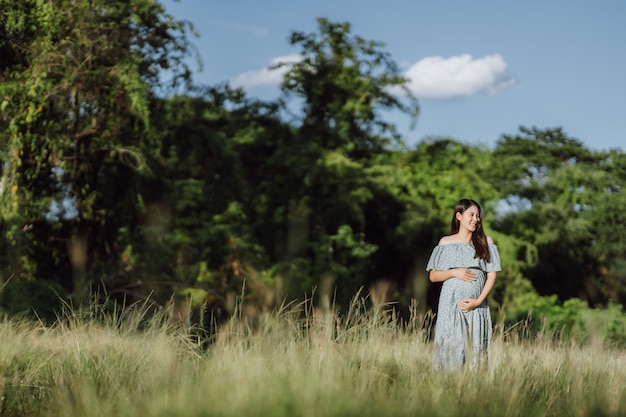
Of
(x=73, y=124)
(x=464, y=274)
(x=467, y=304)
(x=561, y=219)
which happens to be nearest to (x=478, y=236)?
(x=464, y=274)

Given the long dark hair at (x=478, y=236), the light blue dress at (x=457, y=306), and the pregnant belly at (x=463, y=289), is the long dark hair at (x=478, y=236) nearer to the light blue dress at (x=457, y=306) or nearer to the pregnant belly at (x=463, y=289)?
the light blue dress at (x=457, y=306)

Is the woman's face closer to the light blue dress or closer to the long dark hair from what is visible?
Result: the long dark hair

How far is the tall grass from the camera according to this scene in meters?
4.34

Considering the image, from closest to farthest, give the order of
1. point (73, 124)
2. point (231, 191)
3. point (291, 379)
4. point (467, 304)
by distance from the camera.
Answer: point (291, 379) → point (467, 304) → point (73, 124) → point (231, 191)

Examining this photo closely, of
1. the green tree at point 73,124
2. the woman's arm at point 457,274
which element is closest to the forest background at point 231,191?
the green tree at point 73,124

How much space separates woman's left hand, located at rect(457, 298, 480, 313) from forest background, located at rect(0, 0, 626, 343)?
2.09 metres

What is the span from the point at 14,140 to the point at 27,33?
5.89ft

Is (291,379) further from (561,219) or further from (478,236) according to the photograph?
(561,219)

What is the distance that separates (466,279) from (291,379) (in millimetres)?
2036

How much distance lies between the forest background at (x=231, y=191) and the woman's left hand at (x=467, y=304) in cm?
209

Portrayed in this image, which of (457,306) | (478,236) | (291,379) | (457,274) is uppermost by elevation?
(478,236)

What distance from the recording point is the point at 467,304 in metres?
6.21

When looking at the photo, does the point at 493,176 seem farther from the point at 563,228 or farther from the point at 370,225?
the point at 370,225

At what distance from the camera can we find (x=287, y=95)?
22.2 meters
